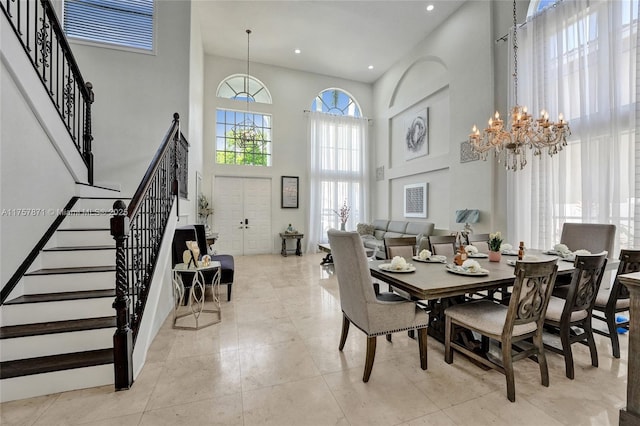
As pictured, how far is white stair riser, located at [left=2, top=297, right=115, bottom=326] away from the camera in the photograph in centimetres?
204

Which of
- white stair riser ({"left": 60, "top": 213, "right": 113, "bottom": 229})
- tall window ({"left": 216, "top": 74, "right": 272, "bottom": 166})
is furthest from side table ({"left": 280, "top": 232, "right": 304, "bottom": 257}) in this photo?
white stair riser ({"left": 60, "top": 213, "right": 113, "bottom": 229})

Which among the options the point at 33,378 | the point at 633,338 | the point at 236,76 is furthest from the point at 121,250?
the point at 236,76

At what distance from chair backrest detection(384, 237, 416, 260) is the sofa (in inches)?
89.0

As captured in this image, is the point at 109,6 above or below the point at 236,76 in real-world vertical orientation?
below

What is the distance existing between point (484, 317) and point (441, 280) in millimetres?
383

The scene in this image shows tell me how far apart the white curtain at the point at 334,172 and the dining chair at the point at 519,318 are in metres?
5.93

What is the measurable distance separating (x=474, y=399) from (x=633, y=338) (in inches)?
36.9

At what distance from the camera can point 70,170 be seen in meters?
3.06

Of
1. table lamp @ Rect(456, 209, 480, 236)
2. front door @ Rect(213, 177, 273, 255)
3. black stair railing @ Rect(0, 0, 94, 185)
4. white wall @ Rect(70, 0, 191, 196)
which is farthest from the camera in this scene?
front door @ Rect(213, 177, 273, 255)

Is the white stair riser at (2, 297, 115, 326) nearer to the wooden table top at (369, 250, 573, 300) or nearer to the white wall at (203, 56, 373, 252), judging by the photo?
the wooden table top at (369, 250, 573, 300)

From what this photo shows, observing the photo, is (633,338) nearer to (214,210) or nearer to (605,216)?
(605,216)

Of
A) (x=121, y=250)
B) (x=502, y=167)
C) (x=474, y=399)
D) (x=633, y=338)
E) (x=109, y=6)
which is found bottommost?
(x=474, y=399)

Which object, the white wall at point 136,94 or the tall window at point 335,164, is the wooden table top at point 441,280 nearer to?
the white wall at point 136,94

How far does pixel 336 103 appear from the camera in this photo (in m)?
8.51
